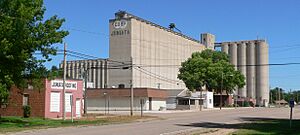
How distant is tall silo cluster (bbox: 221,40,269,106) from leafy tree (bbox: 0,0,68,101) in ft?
396

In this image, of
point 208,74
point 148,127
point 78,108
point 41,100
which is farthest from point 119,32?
point 148,127

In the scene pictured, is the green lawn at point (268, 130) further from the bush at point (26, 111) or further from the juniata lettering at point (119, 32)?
the juniata lettering at point (119, 32)

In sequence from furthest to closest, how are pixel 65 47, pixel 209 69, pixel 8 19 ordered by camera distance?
pixel 209 69, pixel 65 47, pixel 8 19

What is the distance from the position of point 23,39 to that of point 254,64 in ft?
411

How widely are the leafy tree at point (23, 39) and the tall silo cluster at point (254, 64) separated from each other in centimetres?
12078

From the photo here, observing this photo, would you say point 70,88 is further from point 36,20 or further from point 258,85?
point 258,85

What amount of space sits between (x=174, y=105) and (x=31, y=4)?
59.2 meters

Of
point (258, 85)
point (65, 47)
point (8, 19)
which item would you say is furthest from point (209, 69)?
point (8, 19)

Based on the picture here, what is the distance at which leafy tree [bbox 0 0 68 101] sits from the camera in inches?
1210

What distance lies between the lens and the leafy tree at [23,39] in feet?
101

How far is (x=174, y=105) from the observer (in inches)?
3521

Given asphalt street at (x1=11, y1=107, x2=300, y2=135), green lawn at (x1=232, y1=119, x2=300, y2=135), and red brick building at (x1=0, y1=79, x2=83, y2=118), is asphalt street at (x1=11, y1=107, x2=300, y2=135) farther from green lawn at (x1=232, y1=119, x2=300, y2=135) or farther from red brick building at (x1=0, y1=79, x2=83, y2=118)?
red brick building at (x1=0, y1=79, x2=83, y2=118)

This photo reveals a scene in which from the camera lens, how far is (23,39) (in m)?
31.4

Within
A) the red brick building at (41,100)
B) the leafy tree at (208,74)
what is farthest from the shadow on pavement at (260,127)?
the leafy tree at (208,74)
